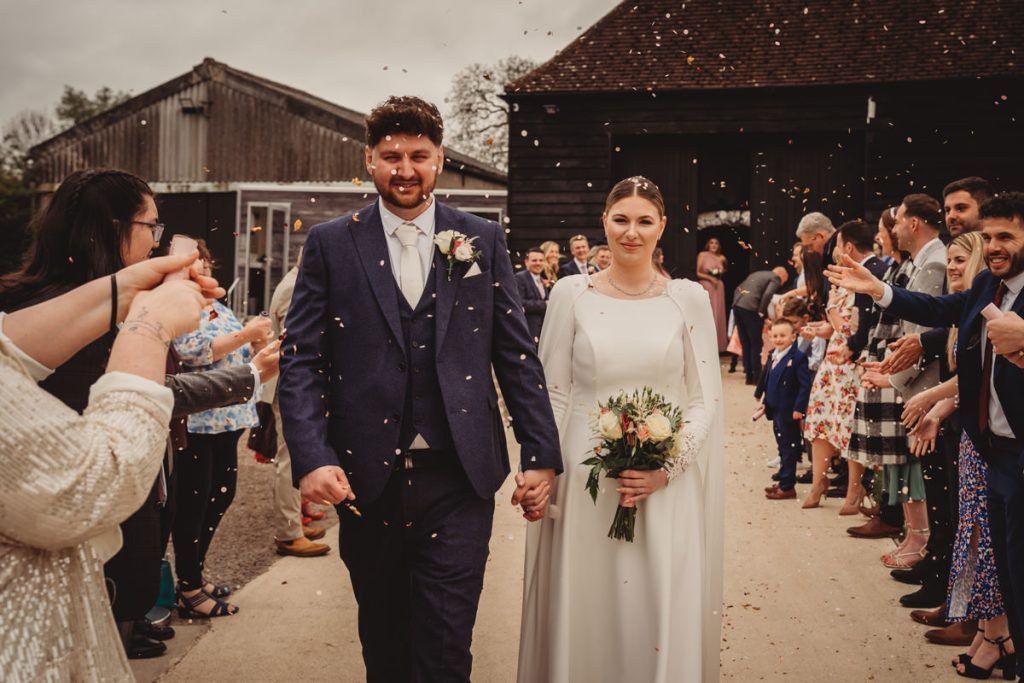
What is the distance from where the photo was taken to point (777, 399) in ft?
25.8

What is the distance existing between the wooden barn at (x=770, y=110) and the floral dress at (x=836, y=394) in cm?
894

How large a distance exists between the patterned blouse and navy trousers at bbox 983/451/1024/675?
11.2 feet

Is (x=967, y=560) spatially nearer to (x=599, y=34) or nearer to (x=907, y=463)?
(x=907, y=463)

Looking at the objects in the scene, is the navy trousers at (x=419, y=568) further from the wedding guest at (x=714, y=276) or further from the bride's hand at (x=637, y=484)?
the wedding guest at (x=714, y=276)

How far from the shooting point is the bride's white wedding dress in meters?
3.45

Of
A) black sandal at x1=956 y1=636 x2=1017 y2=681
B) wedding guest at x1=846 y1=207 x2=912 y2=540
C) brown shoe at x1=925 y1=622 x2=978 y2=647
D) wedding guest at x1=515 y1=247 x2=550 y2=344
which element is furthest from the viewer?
wedding guest at x1=515 y1=247 x2=550 y2=344

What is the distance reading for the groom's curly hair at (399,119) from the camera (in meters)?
2.94

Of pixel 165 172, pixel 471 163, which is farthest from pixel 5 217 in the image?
pixel 471 163

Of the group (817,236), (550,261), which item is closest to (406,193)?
(817,236)

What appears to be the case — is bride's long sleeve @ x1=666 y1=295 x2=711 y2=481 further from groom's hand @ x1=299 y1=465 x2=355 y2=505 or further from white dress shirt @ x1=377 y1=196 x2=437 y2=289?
groom's hand @ x1=299 y1=465 x2=355 y2=505

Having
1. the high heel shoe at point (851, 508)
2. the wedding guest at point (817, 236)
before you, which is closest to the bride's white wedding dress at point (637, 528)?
the high heel shoe at point (851, 508)

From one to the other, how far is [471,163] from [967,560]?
72.0 ft

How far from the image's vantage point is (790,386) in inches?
310

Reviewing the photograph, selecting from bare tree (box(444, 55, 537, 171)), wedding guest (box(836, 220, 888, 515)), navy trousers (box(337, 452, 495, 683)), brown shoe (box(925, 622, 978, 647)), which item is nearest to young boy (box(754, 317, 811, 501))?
wedding guest (box(836, 220, 888, 515))
